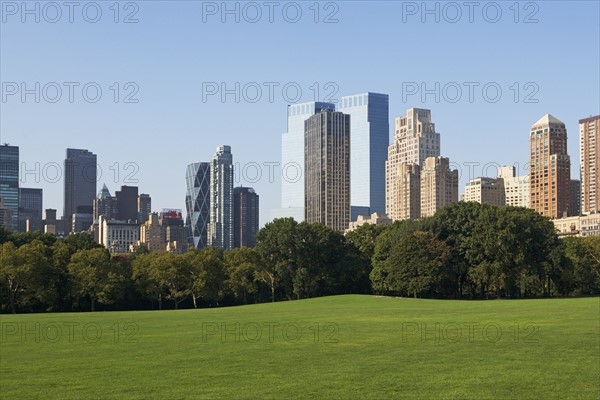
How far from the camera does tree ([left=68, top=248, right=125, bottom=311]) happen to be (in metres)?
73.8

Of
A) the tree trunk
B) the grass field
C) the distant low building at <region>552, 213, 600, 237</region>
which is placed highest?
the distant low building at <region>552, 213, 600, 237</region>

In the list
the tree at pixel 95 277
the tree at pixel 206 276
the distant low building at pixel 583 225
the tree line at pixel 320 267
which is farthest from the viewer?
the distant low building at pixel 583 225

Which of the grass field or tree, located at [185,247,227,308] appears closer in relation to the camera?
the grass field

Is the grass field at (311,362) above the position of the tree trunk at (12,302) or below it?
above

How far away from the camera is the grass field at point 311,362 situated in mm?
17297

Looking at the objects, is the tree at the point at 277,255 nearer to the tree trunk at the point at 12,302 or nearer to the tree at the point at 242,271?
the tree at the point at 242,271

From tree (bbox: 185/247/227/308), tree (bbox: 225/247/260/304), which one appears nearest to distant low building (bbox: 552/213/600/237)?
tree (bbox: 225/247/260/304)

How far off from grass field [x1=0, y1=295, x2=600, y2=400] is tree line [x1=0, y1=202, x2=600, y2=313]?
38.9 m

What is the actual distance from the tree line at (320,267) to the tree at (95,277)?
10 centimetres

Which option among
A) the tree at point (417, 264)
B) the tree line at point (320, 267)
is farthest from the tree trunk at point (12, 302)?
the tree at point (417, 264)

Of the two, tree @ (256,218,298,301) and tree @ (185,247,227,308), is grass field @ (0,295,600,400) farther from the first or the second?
tree @ (256,218,298,301)

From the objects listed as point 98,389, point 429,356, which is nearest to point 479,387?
point 429,356

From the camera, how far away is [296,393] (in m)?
16.9

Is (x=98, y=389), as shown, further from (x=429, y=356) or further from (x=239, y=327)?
(x=239, y=327)
